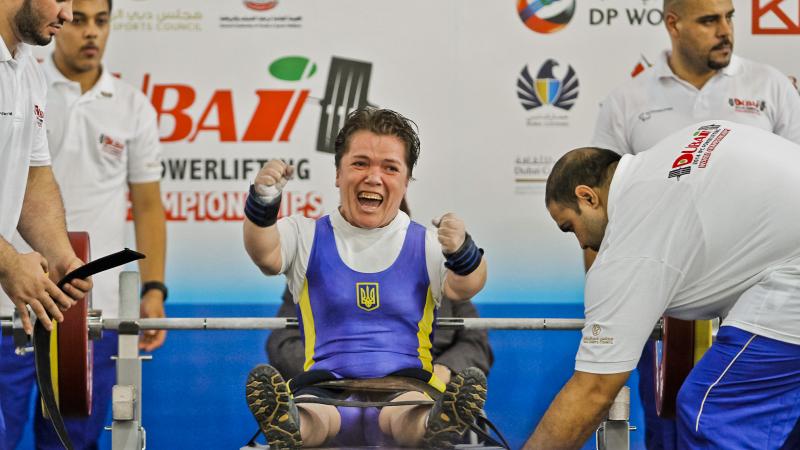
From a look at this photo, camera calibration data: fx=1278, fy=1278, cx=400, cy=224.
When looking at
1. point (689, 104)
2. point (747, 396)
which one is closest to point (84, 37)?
point (689, 104)

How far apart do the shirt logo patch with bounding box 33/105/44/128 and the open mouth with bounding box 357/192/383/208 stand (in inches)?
33.1

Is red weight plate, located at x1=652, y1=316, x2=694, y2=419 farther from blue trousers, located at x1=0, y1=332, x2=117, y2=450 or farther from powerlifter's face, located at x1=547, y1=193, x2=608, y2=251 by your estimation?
blue trousers, located at x1=0, y1=332, x2=117, y2=450

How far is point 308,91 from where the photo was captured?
4.89m

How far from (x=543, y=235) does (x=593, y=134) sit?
437 millimetres

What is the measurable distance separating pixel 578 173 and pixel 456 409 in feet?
2.12

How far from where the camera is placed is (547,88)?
16.1 feet

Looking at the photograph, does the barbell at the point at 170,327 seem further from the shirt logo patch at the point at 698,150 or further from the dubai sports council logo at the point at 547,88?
the dubai sports council logo at the point at 547,88

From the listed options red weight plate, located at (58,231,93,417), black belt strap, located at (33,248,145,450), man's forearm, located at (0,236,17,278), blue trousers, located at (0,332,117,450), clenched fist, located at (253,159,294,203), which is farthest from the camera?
blue trousers, located at (0,332,117,450)

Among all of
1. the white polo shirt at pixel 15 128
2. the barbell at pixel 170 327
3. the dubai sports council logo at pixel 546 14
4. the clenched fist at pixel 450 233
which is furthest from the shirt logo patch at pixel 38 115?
the dubai sports council logo at pixel 546 14

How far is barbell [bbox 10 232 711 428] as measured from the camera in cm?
343

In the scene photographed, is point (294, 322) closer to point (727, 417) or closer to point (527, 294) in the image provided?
point (727, 417)

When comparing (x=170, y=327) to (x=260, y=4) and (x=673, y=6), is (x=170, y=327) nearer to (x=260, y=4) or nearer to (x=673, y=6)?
(x=260, y=4)

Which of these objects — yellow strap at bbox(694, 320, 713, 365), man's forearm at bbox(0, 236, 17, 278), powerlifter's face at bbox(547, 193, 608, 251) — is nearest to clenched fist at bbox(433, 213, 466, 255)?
powerlifter's face at bbox(547, 193, 608, 251)

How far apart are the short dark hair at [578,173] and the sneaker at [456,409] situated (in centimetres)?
49
